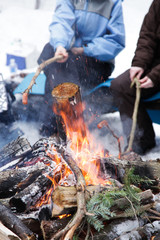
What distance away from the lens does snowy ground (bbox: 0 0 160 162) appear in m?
5.27

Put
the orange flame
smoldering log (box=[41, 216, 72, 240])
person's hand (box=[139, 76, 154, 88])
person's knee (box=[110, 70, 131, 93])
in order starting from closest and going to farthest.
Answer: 1. smoldering log (box=[41, 216, 72, 240])
2. the orange flame
3. person's hand (box=[139, 76, 154, 88])
4. person's knee (box=[110, 70, 131, 93])

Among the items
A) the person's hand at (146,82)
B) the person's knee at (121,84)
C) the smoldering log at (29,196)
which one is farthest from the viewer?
the person's knee at (121,84)

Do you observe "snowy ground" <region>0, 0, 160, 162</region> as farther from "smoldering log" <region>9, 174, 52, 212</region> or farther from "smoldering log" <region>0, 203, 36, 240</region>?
"smoldering log" <region>0, 203, 36, 240</region>

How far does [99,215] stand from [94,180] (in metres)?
0.43

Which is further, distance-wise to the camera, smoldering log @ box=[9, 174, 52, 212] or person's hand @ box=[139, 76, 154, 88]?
person's hand @ box=[139, 76, 154, 88]

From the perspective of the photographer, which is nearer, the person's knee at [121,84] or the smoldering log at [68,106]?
the smoldering log at [68,106]

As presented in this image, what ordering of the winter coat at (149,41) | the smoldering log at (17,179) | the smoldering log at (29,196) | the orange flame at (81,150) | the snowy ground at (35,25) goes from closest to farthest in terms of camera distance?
the smoldering log at (29,196)
the smoldering log at (17,179)
the orange flame at (81,150)
the winter coat at (149,41)
the snowy ground at (35,25)

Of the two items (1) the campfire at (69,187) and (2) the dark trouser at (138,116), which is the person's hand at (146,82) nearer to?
(2) the dark trouser at (138,116)

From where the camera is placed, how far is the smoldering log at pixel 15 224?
3.74ft

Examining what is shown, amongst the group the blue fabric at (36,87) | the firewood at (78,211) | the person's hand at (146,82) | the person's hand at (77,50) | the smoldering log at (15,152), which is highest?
the person's hand at (77,50)

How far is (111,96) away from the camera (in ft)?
9.78

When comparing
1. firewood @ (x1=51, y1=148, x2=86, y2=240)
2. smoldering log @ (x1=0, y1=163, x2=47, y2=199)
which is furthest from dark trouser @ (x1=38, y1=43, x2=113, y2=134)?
firewood @ (x1=51, y1=148, x2=86, y2=240)

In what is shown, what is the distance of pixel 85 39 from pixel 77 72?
0.50 metres

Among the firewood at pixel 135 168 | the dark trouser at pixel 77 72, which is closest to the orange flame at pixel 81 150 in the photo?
the firewood at pixel 135 168
